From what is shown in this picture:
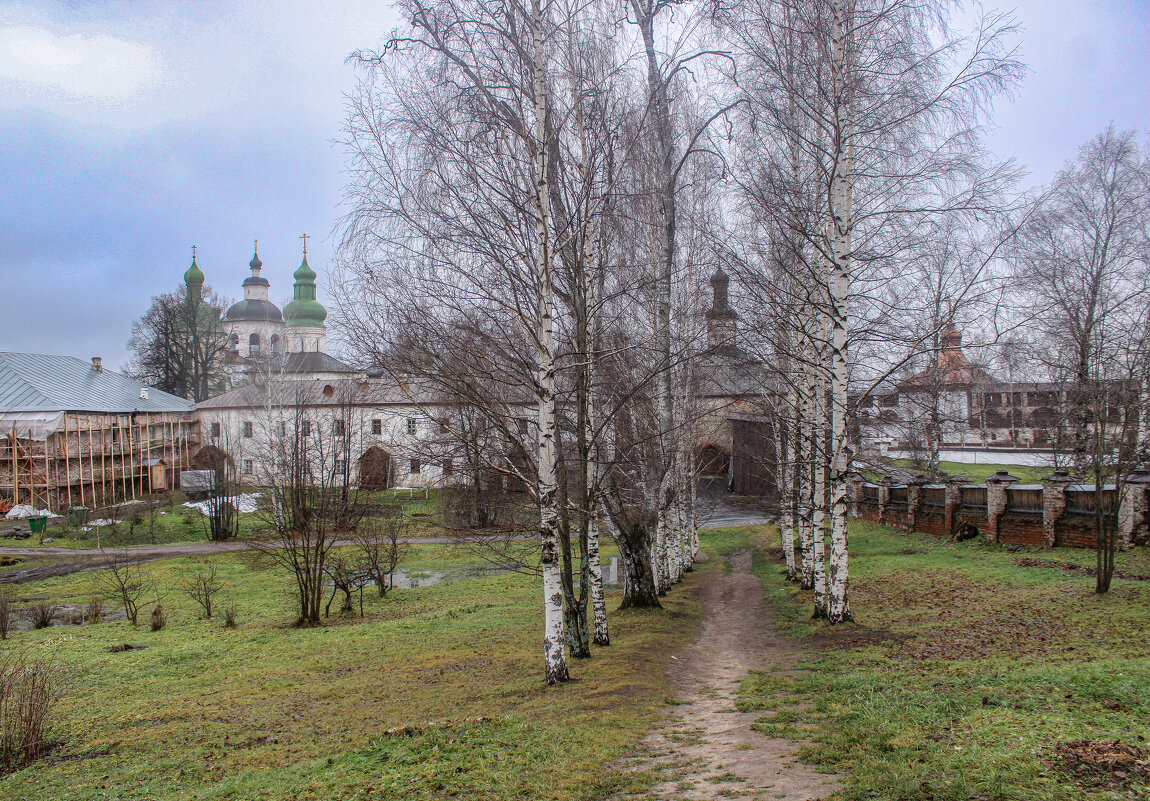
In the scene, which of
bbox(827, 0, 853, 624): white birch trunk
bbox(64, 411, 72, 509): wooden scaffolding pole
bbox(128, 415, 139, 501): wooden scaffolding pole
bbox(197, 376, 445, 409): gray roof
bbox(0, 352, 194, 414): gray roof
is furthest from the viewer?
bbox(128, 415, 139, 501): wooden scaffolding pole

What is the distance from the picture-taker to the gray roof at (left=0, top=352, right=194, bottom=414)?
35.2 m

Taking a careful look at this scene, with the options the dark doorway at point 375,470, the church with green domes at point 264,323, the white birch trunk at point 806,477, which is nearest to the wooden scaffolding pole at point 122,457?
the church with green domes at point 264,323

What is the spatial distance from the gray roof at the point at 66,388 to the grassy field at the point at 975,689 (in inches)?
1545

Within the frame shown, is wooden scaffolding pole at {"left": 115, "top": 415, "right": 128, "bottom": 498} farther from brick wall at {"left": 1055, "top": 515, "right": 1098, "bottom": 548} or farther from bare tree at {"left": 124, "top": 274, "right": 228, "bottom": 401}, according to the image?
brick wall at {"left": 1055, "top": 515, "right": 1098, "bottom": 548}

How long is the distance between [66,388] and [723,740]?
145ft

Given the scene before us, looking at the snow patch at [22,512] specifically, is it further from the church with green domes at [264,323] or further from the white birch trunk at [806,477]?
the white birch trunk at [806,477]

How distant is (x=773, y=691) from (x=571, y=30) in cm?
760

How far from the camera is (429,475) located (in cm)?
3784

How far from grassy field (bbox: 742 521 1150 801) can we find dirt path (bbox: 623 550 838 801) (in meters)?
0.22

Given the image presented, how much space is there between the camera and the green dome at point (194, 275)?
60.9 meters

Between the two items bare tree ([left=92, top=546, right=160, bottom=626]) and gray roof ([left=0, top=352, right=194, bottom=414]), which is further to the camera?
gray roof ([left=0, top=352, right=194, bottom=414])

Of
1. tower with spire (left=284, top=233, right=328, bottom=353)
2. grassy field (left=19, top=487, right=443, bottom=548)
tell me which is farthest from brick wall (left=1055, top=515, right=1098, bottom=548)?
tower with spire (left=284, top=233, right=328, bottom=353)

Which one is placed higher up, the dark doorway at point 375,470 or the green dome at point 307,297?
the green dome at point 307,297

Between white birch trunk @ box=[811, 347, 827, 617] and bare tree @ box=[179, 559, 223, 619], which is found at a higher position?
white birch trunk @ box=[811, 347, 827, 617]
